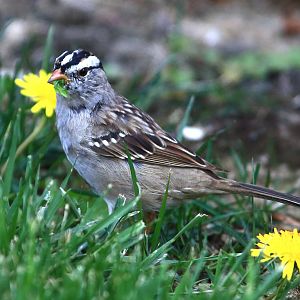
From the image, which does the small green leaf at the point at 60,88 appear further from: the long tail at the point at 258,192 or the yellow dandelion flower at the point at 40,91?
the long tail at the point at 258,192

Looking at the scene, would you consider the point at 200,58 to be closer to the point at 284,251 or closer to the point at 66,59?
the point at 66,59

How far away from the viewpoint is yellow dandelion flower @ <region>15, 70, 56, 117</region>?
3.94 metres

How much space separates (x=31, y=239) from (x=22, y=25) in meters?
4.01

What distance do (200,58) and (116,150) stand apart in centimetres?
283

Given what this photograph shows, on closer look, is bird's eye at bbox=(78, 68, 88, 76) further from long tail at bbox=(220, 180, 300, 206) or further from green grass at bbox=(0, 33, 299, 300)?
long tail at bbox=(220, 180, 300, 206)

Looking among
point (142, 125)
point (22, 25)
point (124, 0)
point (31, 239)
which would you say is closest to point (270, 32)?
point (124, 0)

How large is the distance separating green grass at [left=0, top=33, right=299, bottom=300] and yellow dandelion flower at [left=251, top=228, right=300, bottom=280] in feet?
0.20

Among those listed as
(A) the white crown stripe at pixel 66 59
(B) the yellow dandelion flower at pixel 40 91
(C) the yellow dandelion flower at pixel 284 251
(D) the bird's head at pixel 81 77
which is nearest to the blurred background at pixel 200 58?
(D) the bird's head at pixel 81 77

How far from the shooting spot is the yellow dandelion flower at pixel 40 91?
3936 mm

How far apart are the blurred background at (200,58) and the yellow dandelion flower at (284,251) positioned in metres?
1.75

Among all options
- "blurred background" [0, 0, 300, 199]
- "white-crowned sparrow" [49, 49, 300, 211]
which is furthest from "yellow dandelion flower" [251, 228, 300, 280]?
"blurred background" [0, 0, 300, 199]

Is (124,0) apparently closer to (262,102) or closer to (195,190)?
(262,102)

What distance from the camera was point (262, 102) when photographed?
589 cm

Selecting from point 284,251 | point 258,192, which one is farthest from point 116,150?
point 284,251
